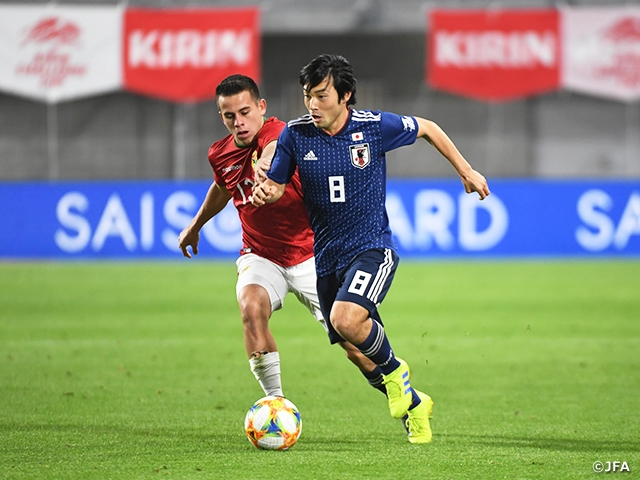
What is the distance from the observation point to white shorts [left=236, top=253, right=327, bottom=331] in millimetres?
6422

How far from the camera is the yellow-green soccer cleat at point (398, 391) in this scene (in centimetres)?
563

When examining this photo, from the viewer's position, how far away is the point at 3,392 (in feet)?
24.6

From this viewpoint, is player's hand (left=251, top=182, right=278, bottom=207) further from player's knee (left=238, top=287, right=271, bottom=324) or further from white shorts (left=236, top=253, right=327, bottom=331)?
white shorts (left=236, top=253, right=327, bottom=331)

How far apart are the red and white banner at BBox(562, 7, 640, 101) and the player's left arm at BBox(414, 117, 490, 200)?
1672 centimetres

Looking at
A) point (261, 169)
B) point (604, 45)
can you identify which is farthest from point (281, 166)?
point (604, 45)

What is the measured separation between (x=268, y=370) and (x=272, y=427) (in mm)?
645

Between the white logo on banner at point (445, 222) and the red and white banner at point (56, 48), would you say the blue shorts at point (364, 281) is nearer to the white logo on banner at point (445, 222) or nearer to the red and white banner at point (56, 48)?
Answer: the white logo on banner at point (445, 222)

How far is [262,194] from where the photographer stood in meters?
5.61

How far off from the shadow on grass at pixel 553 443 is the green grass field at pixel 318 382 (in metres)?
0.01

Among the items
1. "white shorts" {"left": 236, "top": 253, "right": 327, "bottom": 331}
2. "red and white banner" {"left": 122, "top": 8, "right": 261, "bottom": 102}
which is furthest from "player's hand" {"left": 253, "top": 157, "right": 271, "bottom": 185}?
"red and white banner" {"left": 122, "top": 8, "right": 261, "bottom": 102}

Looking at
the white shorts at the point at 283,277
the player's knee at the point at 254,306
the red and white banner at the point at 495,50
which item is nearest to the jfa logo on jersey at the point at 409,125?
the white shorts at the point at 283,277

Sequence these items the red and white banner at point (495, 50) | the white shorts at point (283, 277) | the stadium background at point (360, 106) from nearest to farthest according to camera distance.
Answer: the white shorts at point (283, 277)
the red and white banner at point (495, 50)
the stadium background at point (360, 106)

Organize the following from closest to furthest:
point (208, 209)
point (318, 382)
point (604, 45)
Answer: point (208, 209) < point (318, 382) < point (604, 45)

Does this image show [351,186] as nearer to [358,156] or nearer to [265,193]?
[358,156]
